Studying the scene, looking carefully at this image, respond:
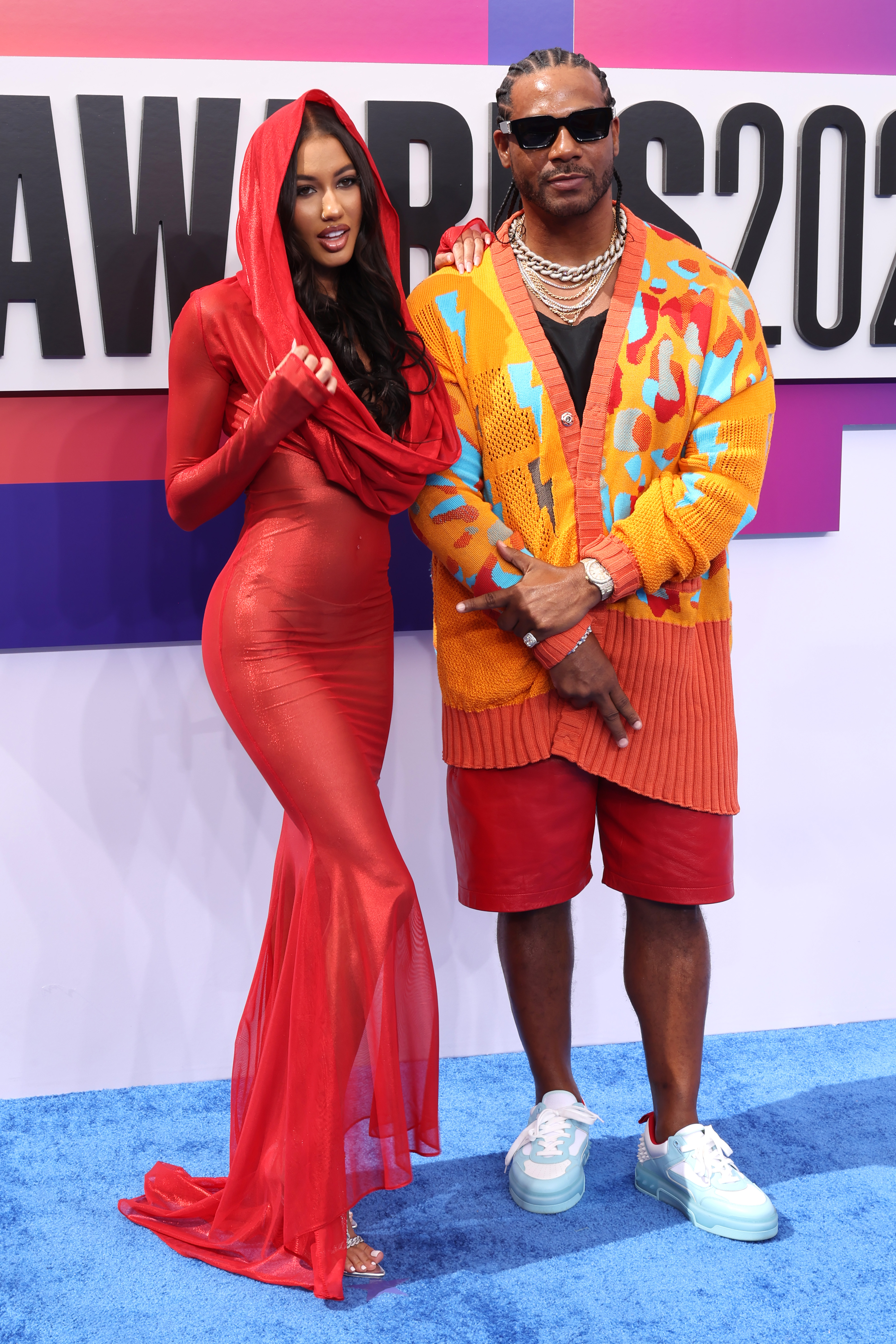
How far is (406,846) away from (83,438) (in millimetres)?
1075

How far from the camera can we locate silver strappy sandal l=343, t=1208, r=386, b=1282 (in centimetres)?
194

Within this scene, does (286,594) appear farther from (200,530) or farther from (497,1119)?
(497,1119)

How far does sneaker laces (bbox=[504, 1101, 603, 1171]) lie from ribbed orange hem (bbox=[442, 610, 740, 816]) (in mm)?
590

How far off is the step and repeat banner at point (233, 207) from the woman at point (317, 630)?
52 cm

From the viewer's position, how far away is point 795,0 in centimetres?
255

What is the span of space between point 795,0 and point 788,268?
541 millimetres

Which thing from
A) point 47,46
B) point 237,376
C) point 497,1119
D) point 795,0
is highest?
point 795,0

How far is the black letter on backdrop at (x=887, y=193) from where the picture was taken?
102 inches

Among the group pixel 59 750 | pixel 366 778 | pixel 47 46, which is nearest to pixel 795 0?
pixel 47 46

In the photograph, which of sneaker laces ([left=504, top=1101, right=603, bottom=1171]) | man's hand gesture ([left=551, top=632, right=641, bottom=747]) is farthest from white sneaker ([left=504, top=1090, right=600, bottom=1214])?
man's hand gesture ([left=551, top=632, right=641, bottom=747])

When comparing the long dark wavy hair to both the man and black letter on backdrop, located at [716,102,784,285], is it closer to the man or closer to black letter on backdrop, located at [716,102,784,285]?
the man

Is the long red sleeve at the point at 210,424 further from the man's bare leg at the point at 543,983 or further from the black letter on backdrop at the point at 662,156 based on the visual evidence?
the black letter on backdrop at the point at 662,156

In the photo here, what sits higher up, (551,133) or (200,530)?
(551,133)

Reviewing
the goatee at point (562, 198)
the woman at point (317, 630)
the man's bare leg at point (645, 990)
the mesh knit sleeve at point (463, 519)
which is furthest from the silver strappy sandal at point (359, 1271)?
the goatee at point (562, 198)
